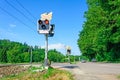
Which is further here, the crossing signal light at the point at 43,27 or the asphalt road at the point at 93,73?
the crossing signal light at the point at 43,27

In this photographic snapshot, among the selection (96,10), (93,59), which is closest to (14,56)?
(93,59)

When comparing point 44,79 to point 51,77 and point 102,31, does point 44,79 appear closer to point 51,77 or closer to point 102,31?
point 51,77

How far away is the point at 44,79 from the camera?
1672cm

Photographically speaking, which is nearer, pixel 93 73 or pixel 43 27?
pixel 93 73

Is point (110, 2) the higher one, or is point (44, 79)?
point (110, 2)

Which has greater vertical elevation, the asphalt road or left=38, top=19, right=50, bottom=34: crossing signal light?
left=38, top=19, right=50, bottom=34: crossing signal light


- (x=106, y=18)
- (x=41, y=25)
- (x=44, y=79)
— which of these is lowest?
(x=44, y=79)

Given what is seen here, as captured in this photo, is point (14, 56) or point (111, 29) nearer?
point (111, 29)

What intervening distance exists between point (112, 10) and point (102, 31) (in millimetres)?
13646

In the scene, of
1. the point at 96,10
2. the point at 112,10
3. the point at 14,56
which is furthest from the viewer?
the point at 14,56

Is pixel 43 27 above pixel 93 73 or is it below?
above

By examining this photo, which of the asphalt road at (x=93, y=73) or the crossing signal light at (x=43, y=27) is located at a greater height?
the crossing signal light at (x=43, y=27)

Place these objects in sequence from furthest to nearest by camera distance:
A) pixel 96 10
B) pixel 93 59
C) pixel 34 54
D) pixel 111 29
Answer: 1. pixel 34 54
2. pixel 93 59
3. pixel 96 10
4. pixel 111 29

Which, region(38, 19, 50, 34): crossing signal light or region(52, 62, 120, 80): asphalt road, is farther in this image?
region(38, 19, 50, 34): crossing signal light
